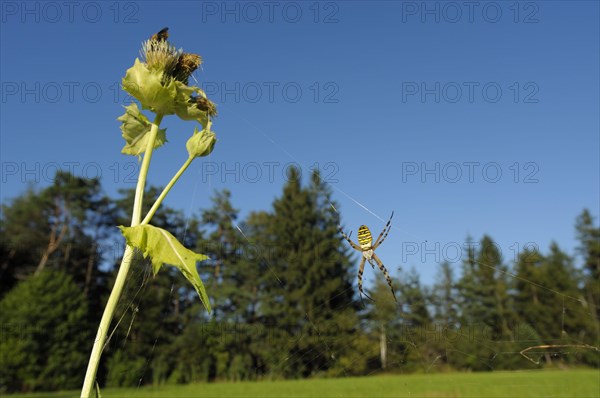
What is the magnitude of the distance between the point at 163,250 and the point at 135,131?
0.84m

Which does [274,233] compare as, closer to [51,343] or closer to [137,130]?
[51,343]

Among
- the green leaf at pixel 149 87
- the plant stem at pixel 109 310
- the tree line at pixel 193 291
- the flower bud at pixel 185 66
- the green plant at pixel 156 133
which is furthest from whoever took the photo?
the tree line at pixel 193 291

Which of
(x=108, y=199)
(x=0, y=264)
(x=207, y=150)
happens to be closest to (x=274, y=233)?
(x=108, y=199)

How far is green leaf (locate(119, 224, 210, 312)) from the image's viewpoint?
1486 mm

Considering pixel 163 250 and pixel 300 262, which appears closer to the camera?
pixel 163 250

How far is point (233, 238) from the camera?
3822cm

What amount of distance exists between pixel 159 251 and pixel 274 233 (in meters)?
46.3

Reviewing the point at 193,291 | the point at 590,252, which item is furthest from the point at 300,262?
the point at 590,252

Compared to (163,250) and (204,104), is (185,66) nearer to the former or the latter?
(204,104)

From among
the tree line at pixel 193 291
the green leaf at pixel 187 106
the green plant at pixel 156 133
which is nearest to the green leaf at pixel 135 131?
the green plant at pixel 156 133

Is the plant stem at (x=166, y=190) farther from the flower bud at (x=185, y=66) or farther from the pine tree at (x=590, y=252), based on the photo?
the pine tree at (x=590, y=252)

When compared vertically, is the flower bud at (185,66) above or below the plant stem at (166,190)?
above

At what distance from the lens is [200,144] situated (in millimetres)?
1831

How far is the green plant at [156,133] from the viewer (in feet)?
4.86
